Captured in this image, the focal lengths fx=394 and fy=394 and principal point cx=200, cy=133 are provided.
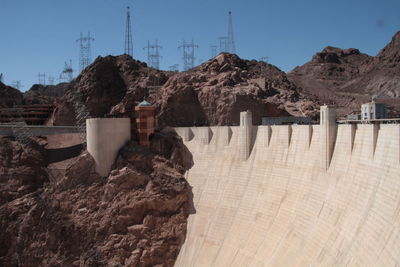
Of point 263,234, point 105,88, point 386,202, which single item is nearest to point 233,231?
point 263,234

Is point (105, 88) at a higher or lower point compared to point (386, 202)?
higher

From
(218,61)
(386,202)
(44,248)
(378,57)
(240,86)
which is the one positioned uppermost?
(378,57)

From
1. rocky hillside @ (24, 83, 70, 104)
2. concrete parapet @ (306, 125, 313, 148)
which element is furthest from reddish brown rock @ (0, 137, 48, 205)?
rocky hillside @ (24, 83, 70, 104)

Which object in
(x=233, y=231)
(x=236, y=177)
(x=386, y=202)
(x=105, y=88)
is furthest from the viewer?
(x=105, y=88)

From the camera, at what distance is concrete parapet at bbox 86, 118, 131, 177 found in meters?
41.9

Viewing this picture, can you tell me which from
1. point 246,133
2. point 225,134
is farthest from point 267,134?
point 225,134

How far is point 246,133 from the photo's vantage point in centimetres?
3803

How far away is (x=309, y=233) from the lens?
26891 millimetres

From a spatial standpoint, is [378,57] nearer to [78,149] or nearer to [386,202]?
[78,149]

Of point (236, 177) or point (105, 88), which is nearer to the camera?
point (236, 177)

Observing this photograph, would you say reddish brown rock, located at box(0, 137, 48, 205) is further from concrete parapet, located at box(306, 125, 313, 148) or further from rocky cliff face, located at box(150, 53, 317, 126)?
concrete parapet, located at box(306, 125, 313, 148)

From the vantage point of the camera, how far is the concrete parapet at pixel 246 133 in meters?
37.9

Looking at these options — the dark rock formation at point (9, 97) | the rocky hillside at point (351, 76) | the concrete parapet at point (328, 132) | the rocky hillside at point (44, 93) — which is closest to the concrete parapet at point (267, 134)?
the concrete parapet at point (328, 132)

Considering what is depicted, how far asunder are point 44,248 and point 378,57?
3798 inches
